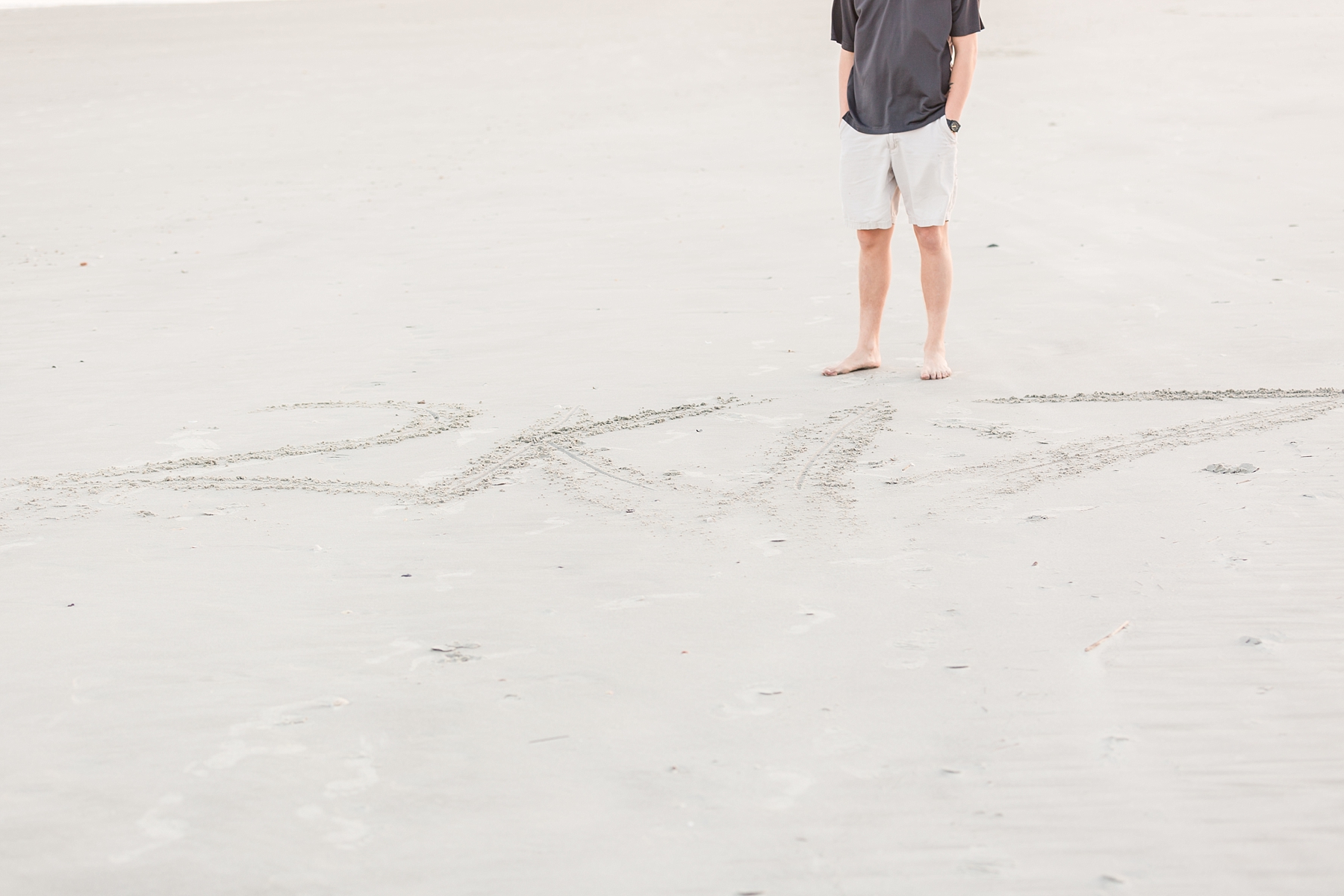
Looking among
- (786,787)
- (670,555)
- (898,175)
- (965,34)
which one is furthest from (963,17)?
(786,787)

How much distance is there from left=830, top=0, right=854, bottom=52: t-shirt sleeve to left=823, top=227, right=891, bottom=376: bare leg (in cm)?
75

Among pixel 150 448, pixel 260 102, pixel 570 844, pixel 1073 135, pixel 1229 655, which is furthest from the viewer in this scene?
pixel 260 102

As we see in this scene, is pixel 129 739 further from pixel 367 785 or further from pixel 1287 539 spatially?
pixel 1287 539

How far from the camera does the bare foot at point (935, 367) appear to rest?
4.59 metres

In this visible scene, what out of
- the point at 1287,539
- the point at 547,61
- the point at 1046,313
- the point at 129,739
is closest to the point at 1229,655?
the point at 1287,539

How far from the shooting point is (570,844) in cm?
199

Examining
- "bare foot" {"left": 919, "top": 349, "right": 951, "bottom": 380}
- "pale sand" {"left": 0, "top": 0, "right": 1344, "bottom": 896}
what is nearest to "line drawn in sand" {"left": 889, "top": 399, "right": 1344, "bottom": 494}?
"pale sand" {"left": 0, "top": 0, "right": 1344, "bottom": 896}

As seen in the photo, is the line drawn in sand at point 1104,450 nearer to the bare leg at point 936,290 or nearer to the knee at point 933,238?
the bare leg at point 936,290

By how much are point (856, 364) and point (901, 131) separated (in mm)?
938

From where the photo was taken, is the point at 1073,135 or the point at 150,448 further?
the point at 1073,135

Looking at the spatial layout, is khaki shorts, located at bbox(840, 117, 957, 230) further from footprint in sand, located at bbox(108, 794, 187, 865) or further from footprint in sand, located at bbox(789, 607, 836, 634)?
footprint in sand, located at bbox(108, 794, 187, 865)

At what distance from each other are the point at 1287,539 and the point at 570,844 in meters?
2.13

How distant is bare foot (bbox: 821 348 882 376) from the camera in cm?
468

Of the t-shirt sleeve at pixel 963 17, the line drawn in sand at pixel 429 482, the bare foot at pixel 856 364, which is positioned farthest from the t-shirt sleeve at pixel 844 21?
the line drawn in sand at pixel 429 482
